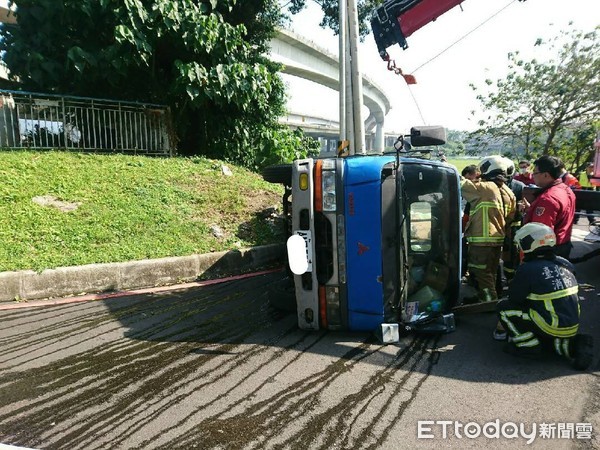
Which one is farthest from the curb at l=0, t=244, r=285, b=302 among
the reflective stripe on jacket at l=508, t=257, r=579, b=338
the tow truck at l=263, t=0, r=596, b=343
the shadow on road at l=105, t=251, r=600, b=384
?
the reflective stripe on jacket at l=508, t=257, r=579, b=338

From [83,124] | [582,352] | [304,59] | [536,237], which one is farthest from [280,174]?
[304,59]

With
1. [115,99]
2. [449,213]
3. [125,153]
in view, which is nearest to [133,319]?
[449,213]

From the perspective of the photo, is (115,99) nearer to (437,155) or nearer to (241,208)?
(241,208)

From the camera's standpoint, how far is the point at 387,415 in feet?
9.21

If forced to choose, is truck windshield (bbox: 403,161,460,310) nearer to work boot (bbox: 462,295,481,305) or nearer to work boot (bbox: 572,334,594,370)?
work boot (bbox: 462,295,481,305)

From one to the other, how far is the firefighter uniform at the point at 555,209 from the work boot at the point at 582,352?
1.36 metres

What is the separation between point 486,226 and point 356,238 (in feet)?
6.37

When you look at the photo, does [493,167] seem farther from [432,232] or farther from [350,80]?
[350,80]

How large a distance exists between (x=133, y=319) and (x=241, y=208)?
401cm

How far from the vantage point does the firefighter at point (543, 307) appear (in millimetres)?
3438

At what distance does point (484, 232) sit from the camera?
4.80m

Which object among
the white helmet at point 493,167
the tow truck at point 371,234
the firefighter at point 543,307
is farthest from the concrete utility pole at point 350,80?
the firefighter at point 543,307

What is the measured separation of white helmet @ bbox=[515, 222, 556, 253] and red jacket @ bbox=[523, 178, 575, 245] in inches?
35.6

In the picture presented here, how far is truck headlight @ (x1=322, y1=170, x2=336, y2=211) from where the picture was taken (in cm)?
382
